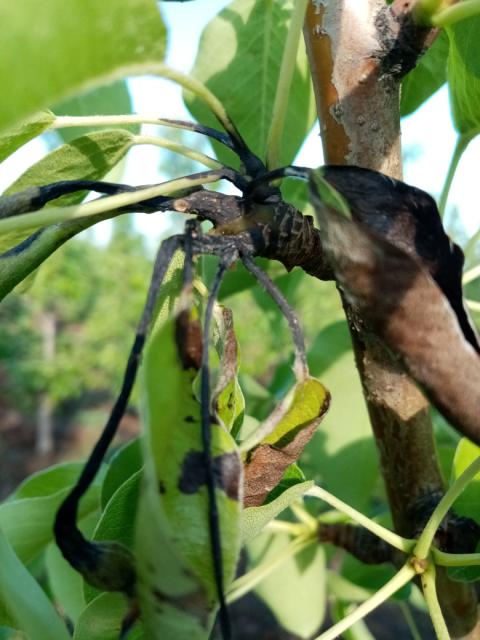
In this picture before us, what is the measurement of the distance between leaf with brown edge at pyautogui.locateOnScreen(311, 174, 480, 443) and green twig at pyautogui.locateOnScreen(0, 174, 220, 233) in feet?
0.40

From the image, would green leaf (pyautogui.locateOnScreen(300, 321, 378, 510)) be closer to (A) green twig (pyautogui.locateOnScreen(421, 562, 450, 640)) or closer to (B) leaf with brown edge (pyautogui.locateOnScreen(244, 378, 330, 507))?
(A) green twig (pyautogui.locateOnScreen(421, 562, 450, 640))

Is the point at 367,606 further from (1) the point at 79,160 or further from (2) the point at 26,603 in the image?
(1) the point at 79,160

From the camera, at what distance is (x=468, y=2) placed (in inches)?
15.6

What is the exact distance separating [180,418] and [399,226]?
155mm

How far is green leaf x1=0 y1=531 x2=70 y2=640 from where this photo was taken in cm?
35

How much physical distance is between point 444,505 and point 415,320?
8.5 inches

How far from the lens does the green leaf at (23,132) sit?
1.51ft

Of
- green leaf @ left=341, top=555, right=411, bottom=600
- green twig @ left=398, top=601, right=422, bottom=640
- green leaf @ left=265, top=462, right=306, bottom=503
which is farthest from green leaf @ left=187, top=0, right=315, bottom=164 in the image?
A: green twig @ left=398, top=601, right=422, bottom=640

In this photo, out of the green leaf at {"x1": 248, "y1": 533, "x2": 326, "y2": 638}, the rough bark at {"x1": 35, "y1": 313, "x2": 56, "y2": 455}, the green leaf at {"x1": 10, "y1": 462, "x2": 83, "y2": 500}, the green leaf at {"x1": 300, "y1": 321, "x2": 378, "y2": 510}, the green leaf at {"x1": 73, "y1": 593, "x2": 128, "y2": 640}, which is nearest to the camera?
the green leaf at {"x1": 73, "y1": 593, "x2": 128, "y2": 640}

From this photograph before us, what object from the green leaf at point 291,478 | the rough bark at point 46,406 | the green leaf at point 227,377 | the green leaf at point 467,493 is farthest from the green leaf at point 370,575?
the rough bark at point 46,406

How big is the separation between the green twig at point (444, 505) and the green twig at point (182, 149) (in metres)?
0.25

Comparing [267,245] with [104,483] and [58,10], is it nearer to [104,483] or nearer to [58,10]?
[58,10]

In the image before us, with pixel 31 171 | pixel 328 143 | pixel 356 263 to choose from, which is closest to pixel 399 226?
pixel 356 263

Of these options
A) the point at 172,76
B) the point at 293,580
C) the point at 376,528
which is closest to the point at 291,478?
the point at 376,528
